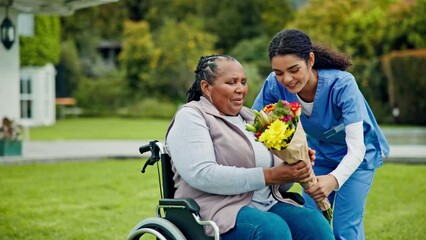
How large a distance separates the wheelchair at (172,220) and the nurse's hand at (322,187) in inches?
19.5

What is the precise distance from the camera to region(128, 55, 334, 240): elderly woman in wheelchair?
3.65 meters

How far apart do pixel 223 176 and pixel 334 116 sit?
2.80 feet

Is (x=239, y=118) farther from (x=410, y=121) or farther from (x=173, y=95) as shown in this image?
(x=173, y=95)

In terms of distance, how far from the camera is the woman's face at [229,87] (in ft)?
12.7

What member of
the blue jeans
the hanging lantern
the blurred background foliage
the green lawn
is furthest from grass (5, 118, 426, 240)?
the blurred background foliage

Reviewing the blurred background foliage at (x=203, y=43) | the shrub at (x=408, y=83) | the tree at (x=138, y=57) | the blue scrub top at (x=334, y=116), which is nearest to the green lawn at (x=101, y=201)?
A: the blue scrub top at (x=334, y=116)

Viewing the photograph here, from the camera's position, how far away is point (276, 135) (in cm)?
347

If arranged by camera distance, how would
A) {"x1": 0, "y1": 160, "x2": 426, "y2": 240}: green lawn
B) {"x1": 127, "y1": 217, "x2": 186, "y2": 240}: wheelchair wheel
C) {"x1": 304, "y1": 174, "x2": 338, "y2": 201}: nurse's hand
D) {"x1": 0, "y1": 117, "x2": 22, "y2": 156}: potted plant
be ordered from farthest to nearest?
{"x1": 0, "y1": 117, "x2": 22, "y2": 156}: potted plant
{"x1": 0, "y1": 160, "x2": 426, "y2": 240}: green lawn
{"x1": 304, "y1": 174, "x2": 338, "y2": 201}: nurse's hand
{"x1": 127, "y1": 217, "x2": 186, "y2": 240}: wheelchair wheel

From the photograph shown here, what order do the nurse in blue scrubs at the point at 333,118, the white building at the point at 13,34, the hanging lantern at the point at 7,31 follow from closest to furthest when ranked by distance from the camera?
the nurse in blue scrubs at the point at 333,118 < the hanging lantern at the point at 7,31 < the white building at the point at 13,34

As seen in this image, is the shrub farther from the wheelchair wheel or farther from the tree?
the wheelchair wheel

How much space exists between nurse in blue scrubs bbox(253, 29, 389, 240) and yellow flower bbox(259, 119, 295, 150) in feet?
1.56

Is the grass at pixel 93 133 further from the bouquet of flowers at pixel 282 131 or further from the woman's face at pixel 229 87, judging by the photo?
the bouquet of flowers at pixel 282 131

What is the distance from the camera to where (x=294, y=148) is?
354cm

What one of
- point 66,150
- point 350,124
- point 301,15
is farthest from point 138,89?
point 350,124
